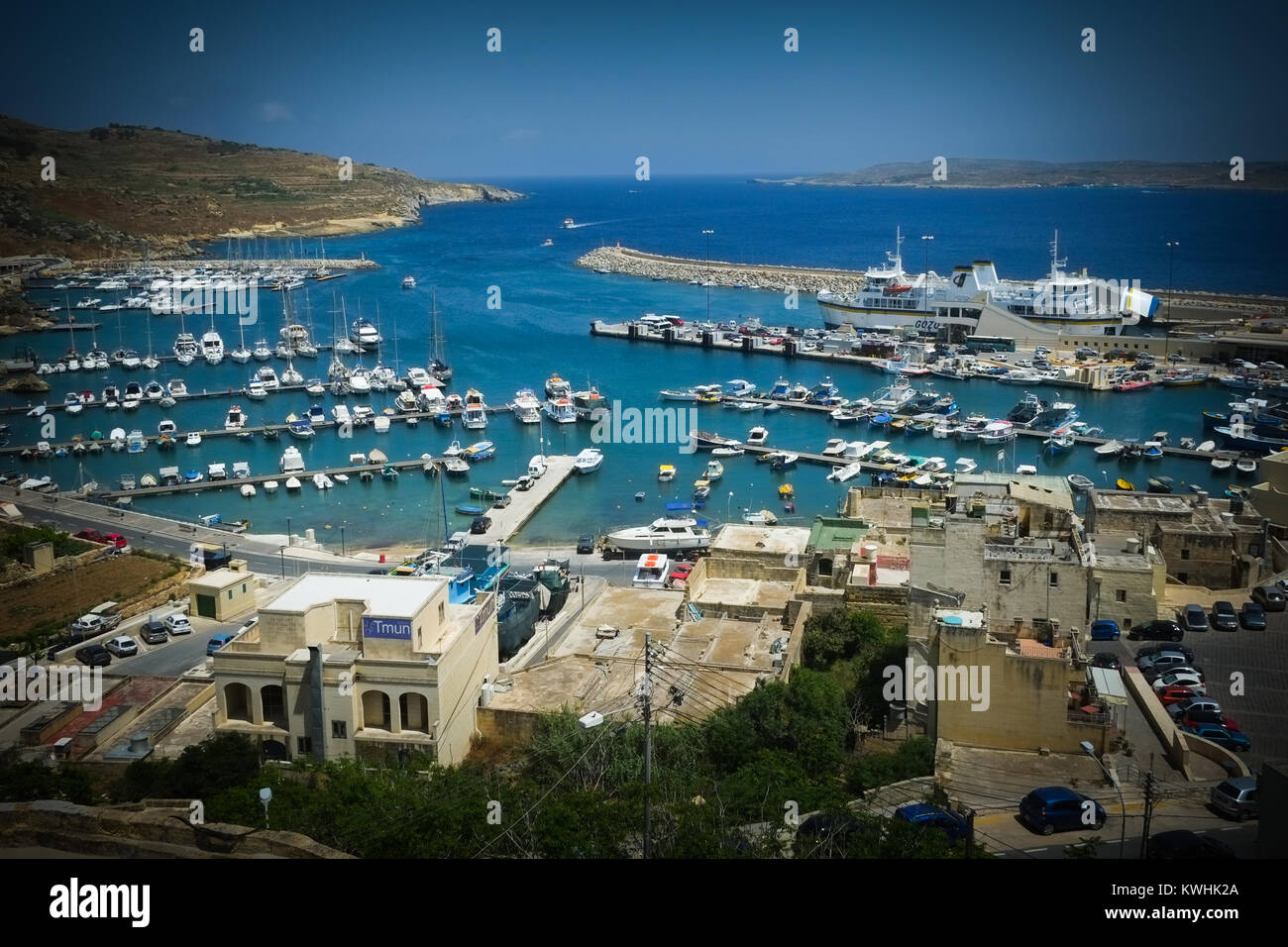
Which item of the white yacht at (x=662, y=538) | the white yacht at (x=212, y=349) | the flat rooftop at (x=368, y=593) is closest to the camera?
the flat rooftop at (x=368, y=593)

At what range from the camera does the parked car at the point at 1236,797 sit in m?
5.34

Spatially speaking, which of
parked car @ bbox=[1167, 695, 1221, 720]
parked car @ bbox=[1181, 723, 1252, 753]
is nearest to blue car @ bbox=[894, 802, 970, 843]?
parked car @ bbox=[1181, 723, 1252, 753]

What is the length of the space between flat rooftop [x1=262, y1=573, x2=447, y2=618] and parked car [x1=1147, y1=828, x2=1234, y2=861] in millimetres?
3983

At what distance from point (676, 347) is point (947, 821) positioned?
2421cm

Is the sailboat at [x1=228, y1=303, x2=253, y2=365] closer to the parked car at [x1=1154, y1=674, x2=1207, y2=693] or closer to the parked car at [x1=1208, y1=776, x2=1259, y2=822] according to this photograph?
the parked car at [x1=1154, y1=674, x2=1207, y2=693]

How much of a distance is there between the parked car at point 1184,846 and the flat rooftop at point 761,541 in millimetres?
5535

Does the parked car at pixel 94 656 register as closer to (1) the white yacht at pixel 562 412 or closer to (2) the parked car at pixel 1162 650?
(2) the parked car at pixel 1162 650

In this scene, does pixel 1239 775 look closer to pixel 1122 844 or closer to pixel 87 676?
pixel 1122 844

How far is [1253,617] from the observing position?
8680 mm

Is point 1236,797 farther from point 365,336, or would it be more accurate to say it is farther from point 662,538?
point 365,336

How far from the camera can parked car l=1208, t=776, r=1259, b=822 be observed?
5340 millimetres

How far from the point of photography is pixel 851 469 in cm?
1675

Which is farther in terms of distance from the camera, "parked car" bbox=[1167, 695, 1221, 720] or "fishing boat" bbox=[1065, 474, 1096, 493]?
"fishing boat" bbox=[1065, 474, 1096, 493]

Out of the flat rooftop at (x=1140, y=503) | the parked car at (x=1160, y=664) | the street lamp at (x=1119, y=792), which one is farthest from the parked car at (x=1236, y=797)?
the flat rooftop at (x=1140, y=503)
